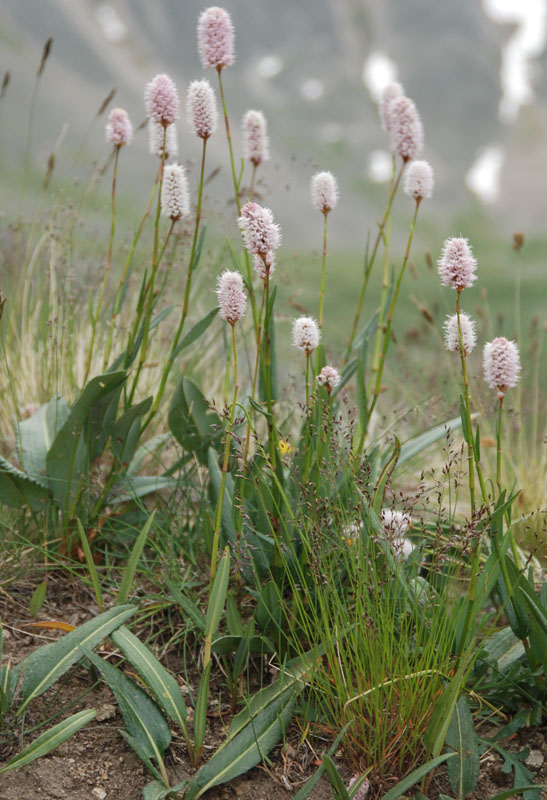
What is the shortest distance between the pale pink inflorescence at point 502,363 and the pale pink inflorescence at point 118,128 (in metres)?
1.11

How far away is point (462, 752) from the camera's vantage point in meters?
1.33

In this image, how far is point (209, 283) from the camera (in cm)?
349

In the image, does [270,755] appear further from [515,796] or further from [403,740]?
[515,796]

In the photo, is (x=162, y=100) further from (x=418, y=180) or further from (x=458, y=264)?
(x=458, y=264)

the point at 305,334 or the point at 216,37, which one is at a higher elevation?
the point at 216,37

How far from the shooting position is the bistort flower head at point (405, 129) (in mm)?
1725

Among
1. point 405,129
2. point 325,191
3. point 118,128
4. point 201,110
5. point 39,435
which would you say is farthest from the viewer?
point 39,435

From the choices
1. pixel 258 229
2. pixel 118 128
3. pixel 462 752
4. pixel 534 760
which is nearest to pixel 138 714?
pixel 462 752

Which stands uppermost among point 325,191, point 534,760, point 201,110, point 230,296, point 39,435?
point 201,110

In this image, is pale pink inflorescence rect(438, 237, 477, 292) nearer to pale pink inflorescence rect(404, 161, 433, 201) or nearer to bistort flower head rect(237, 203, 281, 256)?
bistort flower head rect(237, 203, 281, 256)

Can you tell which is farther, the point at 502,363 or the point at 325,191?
the point at 325,191

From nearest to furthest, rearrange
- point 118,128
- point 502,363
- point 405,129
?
1. point 502,363
2. point 405,129
3. point 118,128

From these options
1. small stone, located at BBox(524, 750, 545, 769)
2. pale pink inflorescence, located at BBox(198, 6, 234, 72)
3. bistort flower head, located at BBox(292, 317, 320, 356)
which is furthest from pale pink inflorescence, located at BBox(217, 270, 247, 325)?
small stone, located at BBox(524, 750, 545, 769)

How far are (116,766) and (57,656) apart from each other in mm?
241
